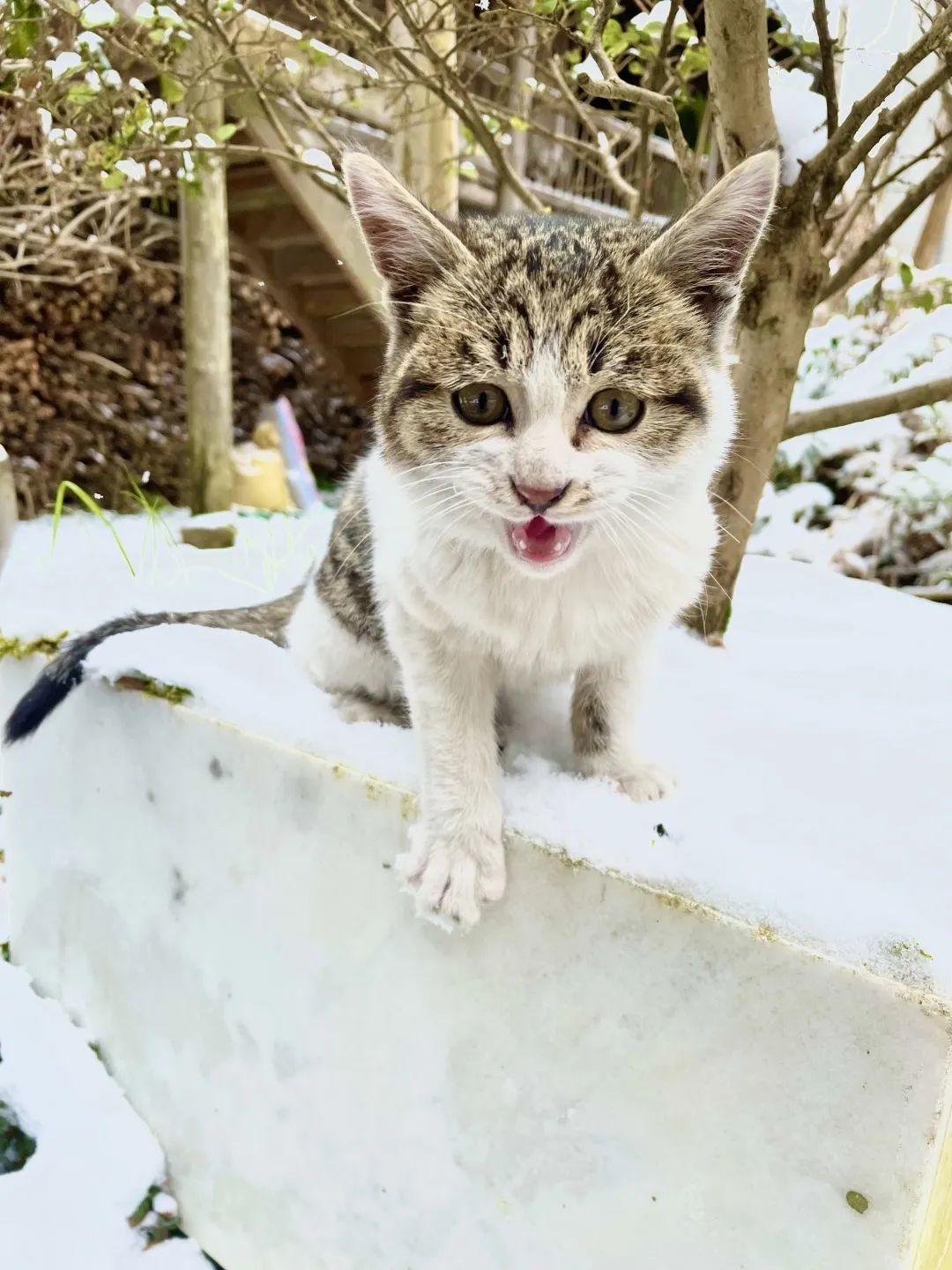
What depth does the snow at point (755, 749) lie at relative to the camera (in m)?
0.65

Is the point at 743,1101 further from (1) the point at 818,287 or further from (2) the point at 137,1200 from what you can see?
(1) the point at 818,287

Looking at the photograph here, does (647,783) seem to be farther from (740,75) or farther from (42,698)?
(740,75)

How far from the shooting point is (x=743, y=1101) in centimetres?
65

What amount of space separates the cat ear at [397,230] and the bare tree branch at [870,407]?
2.57ft

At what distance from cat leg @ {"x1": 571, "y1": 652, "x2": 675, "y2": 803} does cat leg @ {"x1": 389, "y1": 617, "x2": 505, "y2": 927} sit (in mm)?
110

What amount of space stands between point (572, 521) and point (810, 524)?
219cm

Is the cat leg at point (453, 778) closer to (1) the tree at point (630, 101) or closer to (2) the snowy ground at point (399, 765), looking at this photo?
(2) the snowy ground at point (399, 765)

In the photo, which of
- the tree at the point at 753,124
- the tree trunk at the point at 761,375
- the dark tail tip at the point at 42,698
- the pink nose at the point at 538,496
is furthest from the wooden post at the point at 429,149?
the pink nose at the point at 538,496

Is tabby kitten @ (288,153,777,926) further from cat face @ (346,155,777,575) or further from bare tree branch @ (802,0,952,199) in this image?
bare tree branch @ (802,0,952,199)

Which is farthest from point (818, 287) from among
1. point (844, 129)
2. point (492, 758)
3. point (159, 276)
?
point (159, 276)

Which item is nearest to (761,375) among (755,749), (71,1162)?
(755,749)

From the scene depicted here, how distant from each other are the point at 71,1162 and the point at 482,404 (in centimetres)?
115

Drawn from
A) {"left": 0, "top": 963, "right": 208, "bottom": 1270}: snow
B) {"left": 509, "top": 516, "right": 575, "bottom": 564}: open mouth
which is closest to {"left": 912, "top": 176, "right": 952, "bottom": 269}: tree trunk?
{"left": 509, "top": 516, "right": 575, "bottom": 564}: open mouth

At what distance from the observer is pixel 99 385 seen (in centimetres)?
316
